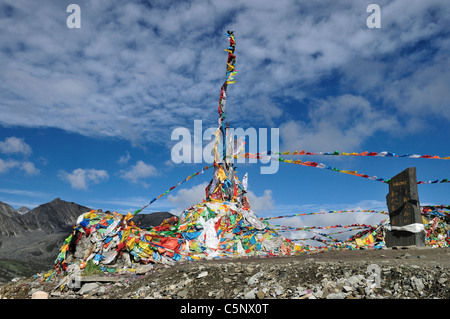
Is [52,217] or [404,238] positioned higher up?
[52,217]

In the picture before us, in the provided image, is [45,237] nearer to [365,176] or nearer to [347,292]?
[365,176]

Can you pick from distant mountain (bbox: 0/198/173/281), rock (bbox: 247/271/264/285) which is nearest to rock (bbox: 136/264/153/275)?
rock (bbox: 247/271/264/285)

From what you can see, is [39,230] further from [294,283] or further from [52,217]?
[294,283]

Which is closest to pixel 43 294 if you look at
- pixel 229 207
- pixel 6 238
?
pixel 229 207

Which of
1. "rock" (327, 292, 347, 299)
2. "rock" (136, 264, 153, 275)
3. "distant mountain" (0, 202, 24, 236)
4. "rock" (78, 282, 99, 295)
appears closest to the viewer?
"rock" (327, 292, 347, 299)

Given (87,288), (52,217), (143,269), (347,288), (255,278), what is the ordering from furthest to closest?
(52,217) < (143,269) < (87,288) < (255,278) < (347,288)

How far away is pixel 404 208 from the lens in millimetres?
13070

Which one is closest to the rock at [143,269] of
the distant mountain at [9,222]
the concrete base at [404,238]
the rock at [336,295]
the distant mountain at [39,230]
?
the rock at [336,295]

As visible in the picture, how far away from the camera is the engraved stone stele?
1263 centimetres

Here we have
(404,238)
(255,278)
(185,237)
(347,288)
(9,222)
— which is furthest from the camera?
(9,222)

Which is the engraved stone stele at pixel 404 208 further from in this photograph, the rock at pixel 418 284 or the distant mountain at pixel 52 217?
the distant mountain at pixel 52 217

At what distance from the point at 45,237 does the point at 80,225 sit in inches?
926

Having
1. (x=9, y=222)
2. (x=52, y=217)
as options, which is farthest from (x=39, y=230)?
(x=9, y=222)

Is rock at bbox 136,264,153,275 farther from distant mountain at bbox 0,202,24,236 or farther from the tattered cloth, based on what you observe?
distant mountain at bbox 0,202,24,236
